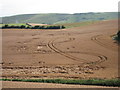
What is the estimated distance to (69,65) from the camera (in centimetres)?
1423

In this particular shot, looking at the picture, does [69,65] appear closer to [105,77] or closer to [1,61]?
[105,77]

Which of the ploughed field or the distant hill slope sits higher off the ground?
the distant hill slope

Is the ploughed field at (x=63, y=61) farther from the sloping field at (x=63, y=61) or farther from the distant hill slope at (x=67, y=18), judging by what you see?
the distant hill slope at (x=67, y=18)

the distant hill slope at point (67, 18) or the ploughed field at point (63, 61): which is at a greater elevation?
the distant hill slope at point (67, 18)

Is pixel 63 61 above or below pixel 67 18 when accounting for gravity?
below

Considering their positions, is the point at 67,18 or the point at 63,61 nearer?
the point at 63,61

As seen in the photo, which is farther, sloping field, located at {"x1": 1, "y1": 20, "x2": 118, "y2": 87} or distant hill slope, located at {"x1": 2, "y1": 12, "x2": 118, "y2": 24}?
distant hill slope, located at {"x1": 2, "y1": 12, "x2": 118, "y2": 24}

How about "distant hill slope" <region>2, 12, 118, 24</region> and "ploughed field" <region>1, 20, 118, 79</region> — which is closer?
"ploughed field" <region>1, 20, 118, 79</region>

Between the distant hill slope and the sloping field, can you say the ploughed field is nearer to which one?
the sloping field

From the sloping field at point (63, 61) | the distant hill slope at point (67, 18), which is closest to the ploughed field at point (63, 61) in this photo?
the sloping field at point (63, 61)

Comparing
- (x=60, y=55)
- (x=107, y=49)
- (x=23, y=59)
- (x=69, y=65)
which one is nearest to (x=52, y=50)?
(x=60, y=55)

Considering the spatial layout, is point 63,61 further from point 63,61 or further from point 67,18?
point 67,18

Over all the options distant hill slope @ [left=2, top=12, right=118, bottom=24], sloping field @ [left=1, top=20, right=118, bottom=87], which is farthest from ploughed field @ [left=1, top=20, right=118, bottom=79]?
distant hill slope @ [left=2, top=12, right=118, bottom=24]

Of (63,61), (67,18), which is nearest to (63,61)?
(63,61)
